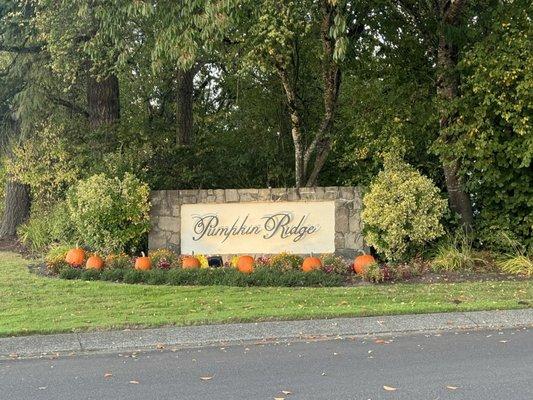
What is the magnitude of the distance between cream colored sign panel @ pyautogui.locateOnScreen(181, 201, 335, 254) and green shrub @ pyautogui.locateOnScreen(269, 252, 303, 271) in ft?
3.54

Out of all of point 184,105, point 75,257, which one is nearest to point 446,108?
point 75,257

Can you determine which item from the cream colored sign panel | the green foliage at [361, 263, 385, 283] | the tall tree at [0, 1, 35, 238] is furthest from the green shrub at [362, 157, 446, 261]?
the tall tree at [0, 1, 35, 238]

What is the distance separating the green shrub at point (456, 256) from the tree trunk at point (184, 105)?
812 centimetres

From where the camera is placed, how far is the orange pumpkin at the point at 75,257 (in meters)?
13.2

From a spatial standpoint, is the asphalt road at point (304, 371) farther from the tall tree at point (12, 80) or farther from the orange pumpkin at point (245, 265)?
the tall tree at point (12, 80)

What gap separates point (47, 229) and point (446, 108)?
10523mm

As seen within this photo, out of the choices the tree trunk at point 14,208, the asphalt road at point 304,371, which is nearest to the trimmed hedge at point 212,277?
the asphalt road at point 304,371

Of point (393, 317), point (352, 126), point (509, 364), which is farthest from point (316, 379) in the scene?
point (352, 126)

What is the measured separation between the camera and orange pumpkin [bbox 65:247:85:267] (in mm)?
13156

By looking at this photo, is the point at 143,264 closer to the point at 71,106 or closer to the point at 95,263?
the point at 95,263

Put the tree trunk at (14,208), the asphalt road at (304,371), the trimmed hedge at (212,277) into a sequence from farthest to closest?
the tree trunk at (14,208) < the trimmed hedge at (212,277) < the asphalt road at (304,371)

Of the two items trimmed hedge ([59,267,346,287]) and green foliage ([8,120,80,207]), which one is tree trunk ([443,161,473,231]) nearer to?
trimmed hedge ([59,267,346,287])

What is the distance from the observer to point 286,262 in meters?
12.9

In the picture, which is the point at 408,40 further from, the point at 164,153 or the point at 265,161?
the point at 164,153
